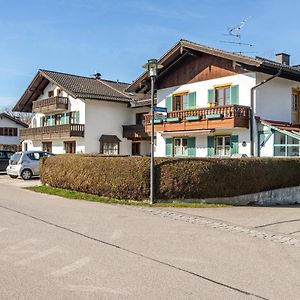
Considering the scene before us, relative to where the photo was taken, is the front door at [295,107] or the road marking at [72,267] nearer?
the road marking at [72,267]

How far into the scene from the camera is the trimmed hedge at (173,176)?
45.2ft

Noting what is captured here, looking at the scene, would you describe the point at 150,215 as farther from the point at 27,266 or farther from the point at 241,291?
the point at 241,291

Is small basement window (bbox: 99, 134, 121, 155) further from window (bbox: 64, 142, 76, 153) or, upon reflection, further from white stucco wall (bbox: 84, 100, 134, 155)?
window (bbox: 64, 142, 76, 153)

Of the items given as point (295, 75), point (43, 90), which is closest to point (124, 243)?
point (295, 75)

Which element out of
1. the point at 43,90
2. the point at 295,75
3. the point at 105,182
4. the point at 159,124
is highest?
the point at 43,90

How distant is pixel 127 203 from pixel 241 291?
28.3 ft

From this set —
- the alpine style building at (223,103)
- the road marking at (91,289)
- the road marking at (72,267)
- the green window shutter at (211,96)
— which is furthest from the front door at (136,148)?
the road marking at (91,289)

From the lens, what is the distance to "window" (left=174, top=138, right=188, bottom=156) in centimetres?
2683

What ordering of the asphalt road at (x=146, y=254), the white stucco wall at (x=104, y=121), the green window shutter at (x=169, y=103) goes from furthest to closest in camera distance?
1. the white stucco wall at (x=104, y=121)
2. the green window shutter at (x=169, y=103)
3. the asphalt road at (x=146, y=254)

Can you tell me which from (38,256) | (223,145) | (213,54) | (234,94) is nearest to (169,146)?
(223,145)

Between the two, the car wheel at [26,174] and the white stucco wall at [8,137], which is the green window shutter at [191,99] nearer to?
the car wheel at [26,174]

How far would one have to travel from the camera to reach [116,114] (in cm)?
3984

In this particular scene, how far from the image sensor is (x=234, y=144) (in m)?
23.6

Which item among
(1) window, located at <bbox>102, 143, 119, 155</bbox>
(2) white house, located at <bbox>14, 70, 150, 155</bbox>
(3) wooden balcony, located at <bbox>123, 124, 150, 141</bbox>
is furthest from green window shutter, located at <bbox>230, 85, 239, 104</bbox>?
(1) window, located at <bbox>102, 143, 119, 155</bbox>
